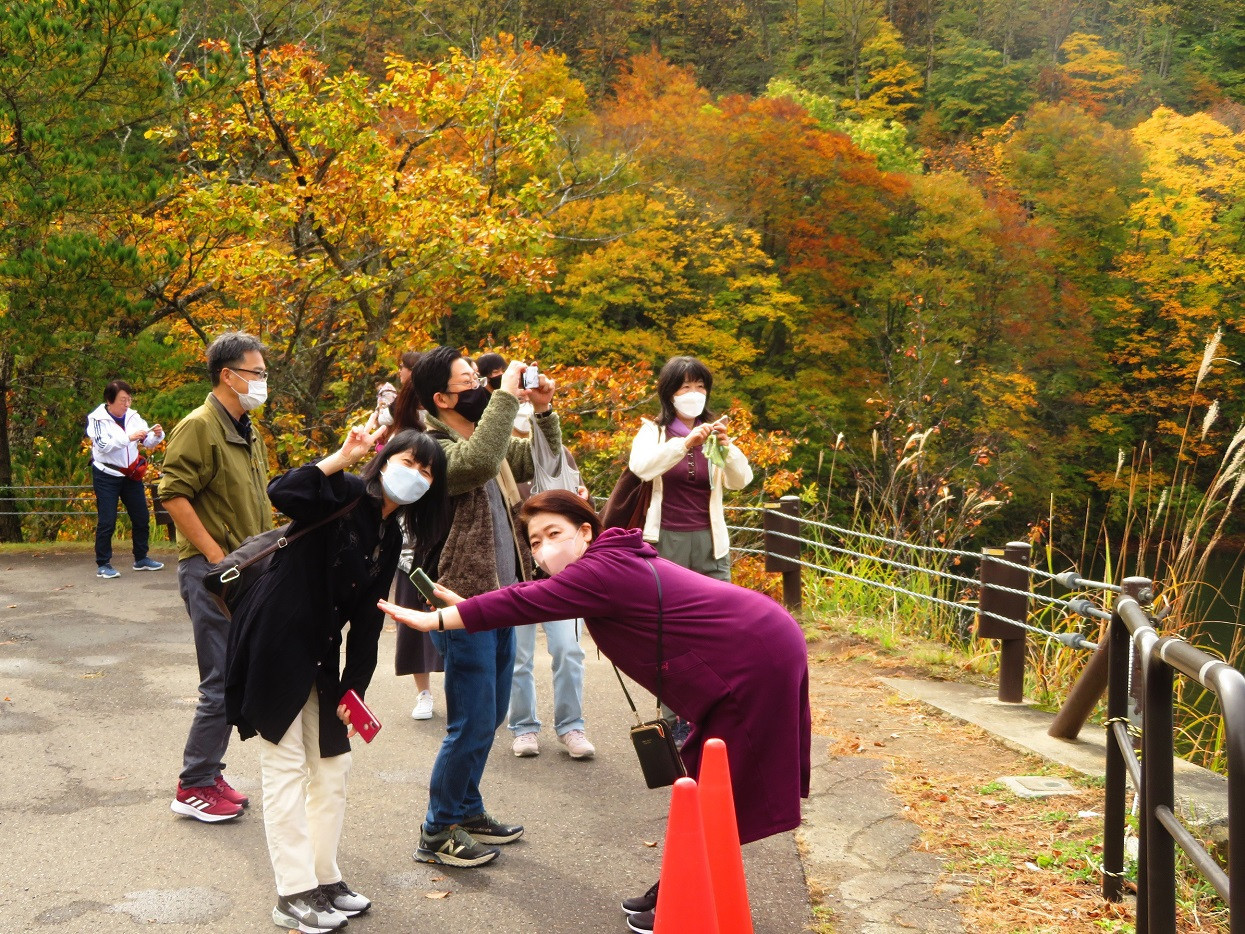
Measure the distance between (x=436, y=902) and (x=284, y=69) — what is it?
1144 cm

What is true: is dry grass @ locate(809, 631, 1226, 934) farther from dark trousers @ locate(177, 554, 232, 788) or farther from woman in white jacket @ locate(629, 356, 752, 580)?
dark trousers @ locate(177, 554, 232, 788)

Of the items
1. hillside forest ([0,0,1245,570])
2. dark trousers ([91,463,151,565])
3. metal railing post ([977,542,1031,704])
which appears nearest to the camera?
metal railing post ([977,542,1031,704])

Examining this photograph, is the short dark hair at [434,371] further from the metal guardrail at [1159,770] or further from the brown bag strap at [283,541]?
the metal guardrail at [1159,770]

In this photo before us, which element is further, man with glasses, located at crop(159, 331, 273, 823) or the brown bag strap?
man with glasses, located at crop(159, 331, 273, 823)

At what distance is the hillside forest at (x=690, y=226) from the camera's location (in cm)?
1260

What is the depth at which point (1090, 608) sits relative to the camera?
5527 millimetres

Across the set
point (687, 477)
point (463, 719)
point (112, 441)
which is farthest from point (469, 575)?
point (112, 441)

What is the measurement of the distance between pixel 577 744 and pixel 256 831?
1.62 meters

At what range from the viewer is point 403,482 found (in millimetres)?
3746

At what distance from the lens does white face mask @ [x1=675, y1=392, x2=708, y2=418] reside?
5.88 metres

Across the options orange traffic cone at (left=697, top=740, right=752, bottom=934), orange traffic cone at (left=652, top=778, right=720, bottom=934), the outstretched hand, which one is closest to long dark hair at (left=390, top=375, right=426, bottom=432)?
the outstretched hand

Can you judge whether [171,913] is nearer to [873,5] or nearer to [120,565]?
[120,565]

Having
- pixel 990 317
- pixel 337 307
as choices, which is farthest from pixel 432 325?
pixel 990 317

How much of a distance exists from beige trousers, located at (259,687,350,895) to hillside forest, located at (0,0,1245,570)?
445 cm
